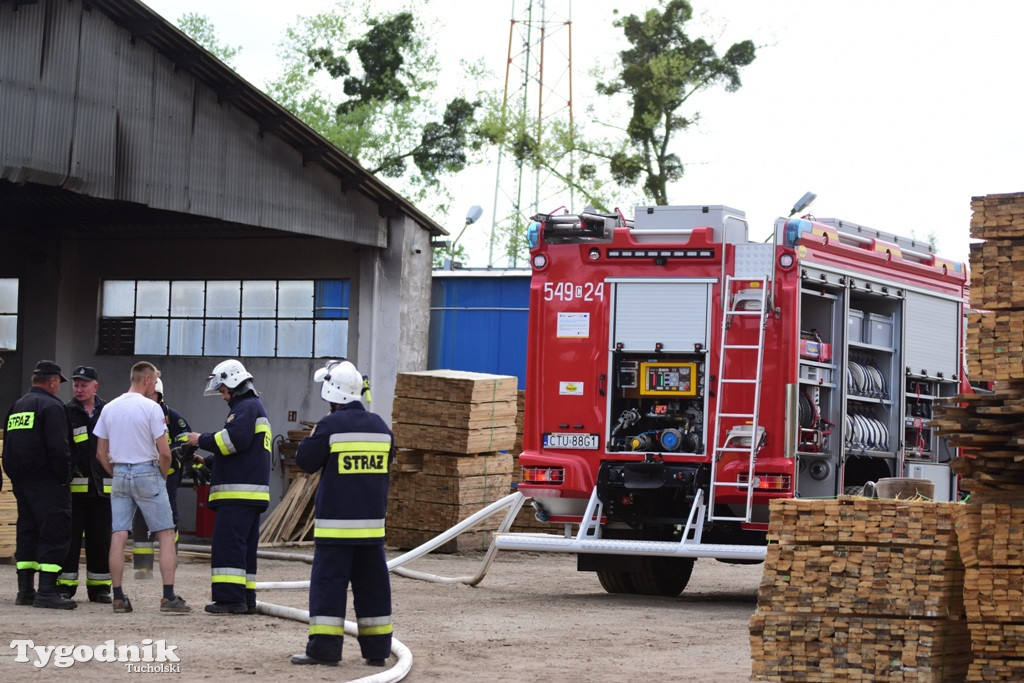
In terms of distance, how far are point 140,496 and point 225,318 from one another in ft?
36.6

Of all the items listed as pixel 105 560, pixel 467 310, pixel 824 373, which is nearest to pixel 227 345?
pixel 467 310

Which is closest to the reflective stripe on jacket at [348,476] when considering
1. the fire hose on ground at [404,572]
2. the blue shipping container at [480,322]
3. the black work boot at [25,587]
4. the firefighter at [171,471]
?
the fire hose on ground at [404,572]

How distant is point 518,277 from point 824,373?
916 centimetres

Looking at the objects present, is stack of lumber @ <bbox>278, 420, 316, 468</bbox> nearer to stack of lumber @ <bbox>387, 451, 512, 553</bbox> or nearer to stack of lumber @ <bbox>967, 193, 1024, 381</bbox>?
stack of lumber @ <bbox>387, 451, 512, 553</bbox>

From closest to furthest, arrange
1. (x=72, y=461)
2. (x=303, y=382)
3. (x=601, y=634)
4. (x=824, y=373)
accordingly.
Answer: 1. (x=601, y=634)
2. (x=72, y=461)
3. (x=824, y=373)
4. (x=303, y=382)

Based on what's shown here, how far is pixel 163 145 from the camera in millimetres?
18031

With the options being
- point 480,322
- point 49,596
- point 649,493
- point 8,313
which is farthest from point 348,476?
point 8,313

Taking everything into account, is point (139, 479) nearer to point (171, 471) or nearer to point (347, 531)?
point (171, 471)

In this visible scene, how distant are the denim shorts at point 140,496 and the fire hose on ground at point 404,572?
1.07 meters

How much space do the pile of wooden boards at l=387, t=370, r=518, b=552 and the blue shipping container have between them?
7.59 feet

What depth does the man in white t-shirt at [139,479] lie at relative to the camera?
11.8 meters

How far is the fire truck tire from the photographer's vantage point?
1458cm

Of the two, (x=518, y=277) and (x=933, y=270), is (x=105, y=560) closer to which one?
(x=933, y=270)

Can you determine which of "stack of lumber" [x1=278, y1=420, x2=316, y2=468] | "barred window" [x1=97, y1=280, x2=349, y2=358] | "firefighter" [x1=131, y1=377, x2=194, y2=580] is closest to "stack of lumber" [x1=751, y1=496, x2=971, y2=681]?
"firefighter" [x1=131, y1=377, x2=194, y2=580]
